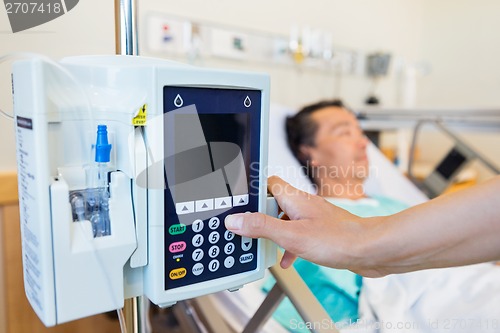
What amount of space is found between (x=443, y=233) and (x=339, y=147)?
103cm

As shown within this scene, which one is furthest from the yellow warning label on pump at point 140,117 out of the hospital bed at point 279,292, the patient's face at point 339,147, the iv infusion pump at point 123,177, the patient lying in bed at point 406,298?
the patient's face at point 339,147

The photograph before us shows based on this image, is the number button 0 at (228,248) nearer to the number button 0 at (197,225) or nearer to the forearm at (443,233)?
the number button 0 at (197,225)

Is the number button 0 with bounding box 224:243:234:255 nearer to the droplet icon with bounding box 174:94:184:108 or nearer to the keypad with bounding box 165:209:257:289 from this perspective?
the keypad with bounding box 165:209:257:289

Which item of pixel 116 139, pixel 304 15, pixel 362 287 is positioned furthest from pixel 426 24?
pixel 116 139

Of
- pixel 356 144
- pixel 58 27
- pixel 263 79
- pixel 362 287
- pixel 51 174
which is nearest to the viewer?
pixel 51 174

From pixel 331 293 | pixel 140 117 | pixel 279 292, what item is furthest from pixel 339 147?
pixel 140 117

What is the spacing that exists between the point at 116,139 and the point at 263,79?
221 mm

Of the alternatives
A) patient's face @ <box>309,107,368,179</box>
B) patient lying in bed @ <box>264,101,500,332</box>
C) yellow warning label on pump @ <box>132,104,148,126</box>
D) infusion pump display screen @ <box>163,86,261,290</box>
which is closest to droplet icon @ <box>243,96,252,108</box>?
infusion pump display screen @ <box>163,86,261,290</box>

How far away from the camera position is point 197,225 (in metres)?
0.58

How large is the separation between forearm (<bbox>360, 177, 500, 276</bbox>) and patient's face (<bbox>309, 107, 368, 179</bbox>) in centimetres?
98

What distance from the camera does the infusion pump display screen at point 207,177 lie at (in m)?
0.55

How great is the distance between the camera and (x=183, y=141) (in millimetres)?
556

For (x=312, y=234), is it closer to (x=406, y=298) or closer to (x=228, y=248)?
(x=228, y=248)

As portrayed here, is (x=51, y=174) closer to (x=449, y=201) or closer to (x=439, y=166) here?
(x=449, y=201)
